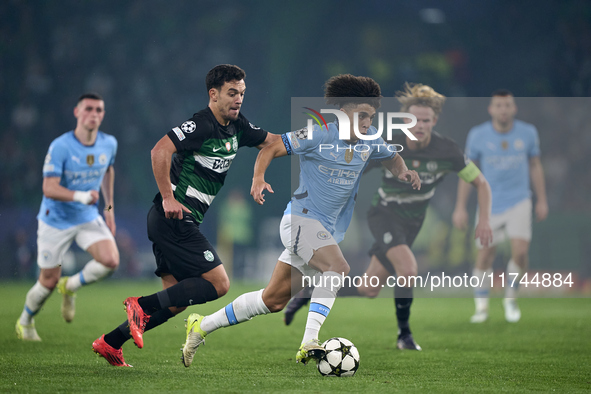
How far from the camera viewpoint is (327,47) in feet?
65.4

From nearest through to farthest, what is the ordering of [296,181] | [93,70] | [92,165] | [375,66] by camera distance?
[296,181], [92,165], [93,70], [375,66]

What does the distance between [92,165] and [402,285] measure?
138 inches

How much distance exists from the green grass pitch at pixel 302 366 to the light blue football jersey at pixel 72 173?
4.01 feet

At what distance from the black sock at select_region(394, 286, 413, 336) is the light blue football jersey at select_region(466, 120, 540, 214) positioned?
3.49 meters

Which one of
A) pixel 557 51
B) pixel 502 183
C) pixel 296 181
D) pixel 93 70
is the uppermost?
pixel 557 51

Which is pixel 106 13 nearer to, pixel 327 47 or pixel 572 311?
pixel 327 47

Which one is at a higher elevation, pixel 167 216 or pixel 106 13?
pixel 106 13

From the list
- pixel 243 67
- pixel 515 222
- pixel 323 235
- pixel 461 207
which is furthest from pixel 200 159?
pixel 243 67

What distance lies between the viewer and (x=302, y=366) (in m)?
5.12

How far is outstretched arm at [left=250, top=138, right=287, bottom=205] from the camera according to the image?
4668 millimetres

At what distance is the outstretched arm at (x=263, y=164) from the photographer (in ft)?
15.3

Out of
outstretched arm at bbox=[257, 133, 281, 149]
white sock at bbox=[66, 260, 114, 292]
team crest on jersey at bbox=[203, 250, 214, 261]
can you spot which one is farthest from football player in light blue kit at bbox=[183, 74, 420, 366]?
white sock at bbox=[66, 260, 114, 292]

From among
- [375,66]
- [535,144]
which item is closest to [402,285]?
[535,144]

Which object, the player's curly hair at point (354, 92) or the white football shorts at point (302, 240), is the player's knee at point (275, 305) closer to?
the white football shorts at point (302, 240)
